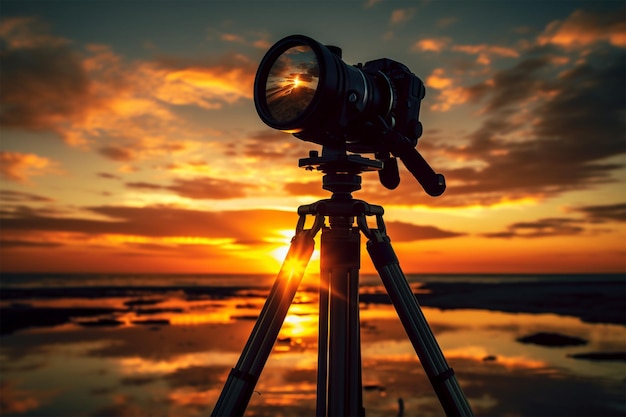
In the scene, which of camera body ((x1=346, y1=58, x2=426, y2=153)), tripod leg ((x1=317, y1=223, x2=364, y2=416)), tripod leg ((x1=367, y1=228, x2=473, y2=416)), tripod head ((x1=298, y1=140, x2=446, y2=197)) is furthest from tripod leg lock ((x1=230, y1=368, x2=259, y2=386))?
camera body ((x1=346, y1=58, x2=426, y2=153))

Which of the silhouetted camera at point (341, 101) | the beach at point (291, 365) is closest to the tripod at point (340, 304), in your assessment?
the silhouetted camera at point (341, 101)

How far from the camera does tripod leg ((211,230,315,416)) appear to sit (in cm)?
200

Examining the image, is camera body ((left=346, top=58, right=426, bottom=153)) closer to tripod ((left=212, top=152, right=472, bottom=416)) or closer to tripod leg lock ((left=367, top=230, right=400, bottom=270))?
tripod ((left=212, top=152, right=472, bottom=416))

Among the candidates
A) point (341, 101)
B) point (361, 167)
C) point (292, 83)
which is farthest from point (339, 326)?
point (292, 83)

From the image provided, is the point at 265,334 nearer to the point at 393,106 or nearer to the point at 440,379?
the point at 440,379

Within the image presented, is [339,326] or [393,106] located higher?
[393,106]

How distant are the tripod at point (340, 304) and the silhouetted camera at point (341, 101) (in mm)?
161

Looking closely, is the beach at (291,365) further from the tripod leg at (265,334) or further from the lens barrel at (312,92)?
A: the lens barrel at (312,92)

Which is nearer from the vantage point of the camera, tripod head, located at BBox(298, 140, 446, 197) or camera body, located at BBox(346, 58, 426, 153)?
tripod head, located at BBox(298, 140, 446, 197)

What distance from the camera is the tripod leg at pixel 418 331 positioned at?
→ 205 centimetres

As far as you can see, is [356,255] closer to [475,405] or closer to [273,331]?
[273,331]

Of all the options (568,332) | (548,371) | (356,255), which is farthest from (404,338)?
(356,255)

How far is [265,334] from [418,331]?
2.12ft

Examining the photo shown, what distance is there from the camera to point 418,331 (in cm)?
211
